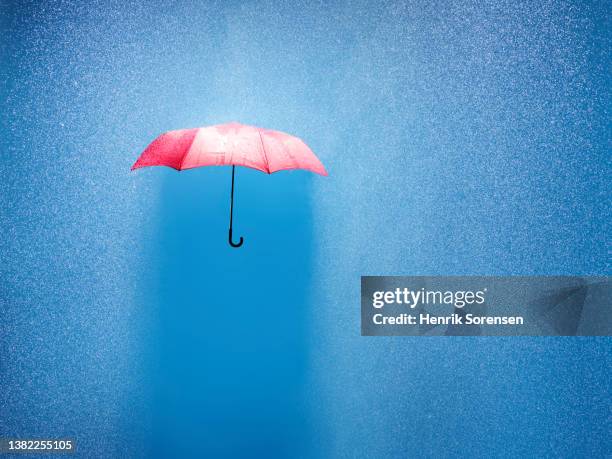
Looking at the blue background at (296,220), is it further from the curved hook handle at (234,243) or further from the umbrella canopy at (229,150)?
the umbrella canopy at (229,150)

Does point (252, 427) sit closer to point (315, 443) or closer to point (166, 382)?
point (315, 443)

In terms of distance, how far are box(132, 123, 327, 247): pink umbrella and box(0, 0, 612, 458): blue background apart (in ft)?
1.57

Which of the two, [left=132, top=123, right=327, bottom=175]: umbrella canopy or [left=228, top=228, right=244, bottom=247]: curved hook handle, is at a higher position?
[left=132, top=123, right=327, bottom=175]: umbrella canopy

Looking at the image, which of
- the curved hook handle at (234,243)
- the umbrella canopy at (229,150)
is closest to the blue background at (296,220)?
the curved hook handle at (234,243)

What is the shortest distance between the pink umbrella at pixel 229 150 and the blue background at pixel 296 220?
0.48 meters

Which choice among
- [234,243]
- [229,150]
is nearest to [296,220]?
[234,243]

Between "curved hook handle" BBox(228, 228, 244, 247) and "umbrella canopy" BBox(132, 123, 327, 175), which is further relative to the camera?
"curved hook handle" BBox(228, 228, 244, 247)

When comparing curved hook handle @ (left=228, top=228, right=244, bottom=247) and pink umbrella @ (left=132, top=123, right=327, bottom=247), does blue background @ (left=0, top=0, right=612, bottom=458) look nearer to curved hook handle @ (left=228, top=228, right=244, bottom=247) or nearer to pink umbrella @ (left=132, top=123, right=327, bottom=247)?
curved hook handle @ (left=228, top=228, right=244, bottom=247)

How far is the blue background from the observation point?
2.51 meters

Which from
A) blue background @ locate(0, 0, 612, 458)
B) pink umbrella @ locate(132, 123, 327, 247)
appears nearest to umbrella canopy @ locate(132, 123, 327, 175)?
pink umbrella @ locate(132, 123, 327, 247)

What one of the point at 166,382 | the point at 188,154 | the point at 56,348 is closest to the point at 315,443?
the point at 166,382

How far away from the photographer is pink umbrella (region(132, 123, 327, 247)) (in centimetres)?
194

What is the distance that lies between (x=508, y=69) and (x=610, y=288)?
53.4 inches

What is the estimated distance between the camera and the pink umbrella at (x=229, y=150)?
6.35ft
